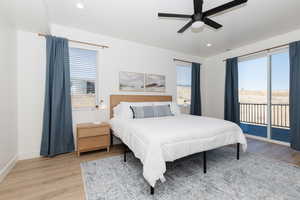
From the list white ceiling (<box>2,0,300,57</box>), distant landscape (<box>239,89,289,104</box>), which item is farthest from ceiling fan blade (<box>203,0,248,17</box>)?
distant landscape (<box>239,89,289,104</box>)

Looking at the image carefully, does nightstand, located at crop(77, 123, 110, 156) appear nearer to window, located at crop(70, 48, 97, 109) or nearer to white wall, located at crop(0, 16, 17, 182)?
window, located at crop(70, 48, 97, 109)

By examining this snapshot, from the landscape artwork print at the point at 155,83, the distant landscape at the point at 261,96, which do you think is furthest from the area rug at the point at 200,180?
the landscape artwork print at the point at 155,83

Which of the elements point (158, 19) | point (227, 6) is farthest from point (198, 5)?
point (158, 19)

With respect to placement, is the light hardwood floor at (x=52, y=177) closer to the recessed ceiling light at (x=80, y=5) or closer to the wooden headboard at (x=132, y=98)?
the wooden headboard at (x=132, y=98)

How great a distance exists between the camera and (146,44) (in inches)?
145

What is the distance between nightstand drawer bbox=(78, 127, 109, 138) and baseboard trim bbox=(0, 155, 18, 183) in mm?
1008

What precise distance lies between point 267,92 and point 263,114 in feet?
2.92

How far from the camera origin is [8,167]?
1991 millimetres

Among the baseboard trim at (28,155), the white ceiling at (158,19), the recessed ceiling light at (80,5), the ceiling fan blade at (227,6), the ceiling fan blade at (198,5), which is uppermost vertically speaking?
the white ceiling at (158,19)

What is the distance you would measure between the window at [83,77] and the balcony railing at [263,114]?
459cm

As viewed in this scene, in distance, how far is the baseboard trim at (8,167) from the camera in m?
1.80

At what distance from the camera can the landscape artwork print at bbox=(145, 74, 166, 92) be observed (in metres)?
3.76

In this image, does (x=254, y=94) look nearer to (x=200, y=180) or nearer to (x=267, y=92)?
(x=267, y=92)

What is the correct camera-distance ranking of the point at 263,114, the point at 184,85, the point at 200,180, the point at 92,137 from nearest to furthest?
the point at 200,180, the point at 92,137, the point at 263,114, the point at 184,85
